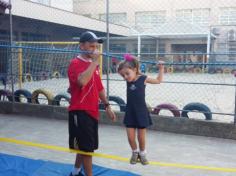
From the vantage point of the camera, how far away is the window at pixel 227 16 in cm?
2312

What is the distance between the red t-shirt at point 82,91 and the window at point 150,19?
66.4 feet

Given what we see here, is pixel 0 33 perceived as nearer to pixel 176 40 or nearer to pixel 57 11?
pixel 57 11

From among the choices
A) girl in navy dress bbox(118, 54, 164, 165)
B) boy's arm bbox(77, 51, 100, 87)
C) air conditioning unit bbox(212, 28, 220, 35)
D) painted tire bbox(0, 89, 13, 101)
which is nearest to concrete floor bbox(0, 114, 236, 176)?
girl in navy dress bbox(118, 54, 164, 165)

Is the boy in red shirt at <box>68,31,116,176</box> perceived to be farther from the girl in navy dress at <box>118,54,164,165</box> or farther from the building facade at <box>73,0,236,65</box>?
the building facade at <box>73,0,236,65</box>

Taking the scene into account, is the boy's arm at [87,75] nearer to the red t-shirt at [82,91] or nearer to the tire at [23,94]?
the red t-shirt at [82,91]

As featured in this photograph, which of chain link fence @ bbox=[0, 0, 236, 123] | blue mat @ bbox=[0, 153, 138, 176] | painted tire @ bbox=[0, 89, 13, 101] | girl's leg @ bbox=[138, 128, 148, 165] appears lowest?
blue mat @ bbox=[0, 153, 138, 176]

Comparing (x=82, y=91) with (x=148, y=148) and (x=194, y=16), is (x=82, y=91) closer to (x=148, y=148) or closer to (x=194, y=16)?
(x=148, y=148)

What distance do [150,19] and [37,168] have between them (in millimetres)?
22348

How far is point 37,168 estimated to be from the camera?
4027mm

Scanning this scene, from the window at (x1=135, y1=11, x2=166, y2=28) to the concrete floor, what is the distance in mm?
17935

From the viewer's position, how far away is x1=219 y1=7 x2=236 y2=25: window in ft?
75.9

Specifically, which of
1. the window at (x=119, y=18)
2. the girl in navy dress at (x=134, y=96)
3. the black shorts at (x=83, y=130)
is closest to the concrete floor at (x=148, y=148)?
the girl in navy dress at (x=134, y=96)

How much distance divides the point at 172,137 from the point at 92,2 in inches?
645

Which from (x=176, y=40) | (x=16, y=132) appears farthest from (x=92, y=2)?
(x=16, y=132)
